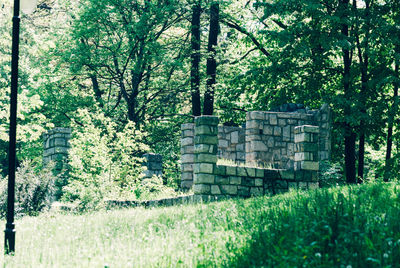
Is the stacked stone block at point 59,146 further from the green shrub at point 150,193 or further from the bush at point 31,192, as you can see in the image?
the green shrub at point 150,193

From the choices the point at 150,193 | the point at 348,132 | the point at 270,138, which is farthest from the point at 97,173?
the point at 348,132

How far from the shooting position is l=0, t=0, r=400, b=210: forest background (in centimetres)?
1606

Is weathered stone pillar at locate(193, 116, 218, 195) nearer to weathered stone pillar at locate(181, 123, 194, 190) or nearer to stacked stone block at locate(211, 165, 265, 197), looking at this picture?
stacked stone block at locate(211, 165, 265, 197)

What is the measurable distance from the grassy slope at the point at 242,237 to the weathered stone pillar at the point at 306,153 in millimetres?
4086

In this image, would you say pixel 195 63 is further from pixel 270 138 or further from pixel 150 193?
pixel 150 193

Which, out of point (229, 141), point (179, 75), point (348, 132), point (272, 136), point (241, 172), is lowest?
point (241, 172)

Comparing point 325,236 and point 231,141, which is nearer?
point 325,236

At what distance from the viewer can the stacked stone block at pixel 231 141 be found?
16.8m

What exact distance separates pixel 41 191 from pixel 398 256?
1153cm

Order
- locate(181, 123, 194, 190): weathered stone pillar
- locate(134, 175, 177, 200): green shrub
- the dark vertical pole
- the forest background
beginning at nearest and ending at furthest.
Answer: the dark vertical pole < locate(134, 175, 177, 200): green shrub < locate(181, 123, 194, 190): weathered stone pillar < the forest background

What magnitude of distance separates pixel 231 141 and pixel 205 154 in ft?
15.4

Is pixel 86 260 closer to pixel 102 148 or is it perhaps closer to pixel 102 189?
pixel 102 189

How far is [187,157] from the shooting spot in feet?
52.6

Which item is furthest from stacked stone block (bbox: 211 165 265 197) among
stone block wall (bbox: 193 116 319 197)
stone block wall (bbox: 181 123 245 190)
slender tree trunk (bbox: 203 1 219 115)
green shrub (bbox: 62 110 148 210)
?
slender tree trunk (bbox: 203 1 219 115)
